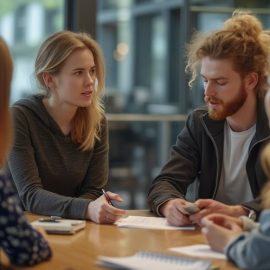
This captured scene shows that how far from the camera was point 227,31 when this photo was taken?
9.75 ft

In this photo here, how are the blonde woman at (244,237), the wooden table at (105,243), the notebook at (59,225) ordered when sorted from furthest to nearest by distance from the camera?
the notebook at (59,225) < the wooden table at (105,243) < the blonde woman at (244,237)

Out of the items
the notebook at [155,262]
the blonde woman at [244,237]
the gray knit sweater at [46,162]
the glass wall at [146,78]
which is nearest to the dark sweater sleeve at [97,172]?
the gray knit sweater at [46,162]

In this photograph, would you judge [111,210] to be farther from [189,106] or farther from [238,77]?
[189,106]

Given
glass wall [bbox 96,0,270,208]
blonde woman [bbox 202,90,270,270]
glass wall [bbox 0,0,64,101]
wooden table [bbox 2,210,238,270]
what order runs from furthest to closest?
1. glass wall [bbox 0,0,64,101]
2. glass wall [bbox 96,0,270,208]
3. wooden table [bbox 2,210,238,270]
4. blonde woman [bbox 202,90,270,270]

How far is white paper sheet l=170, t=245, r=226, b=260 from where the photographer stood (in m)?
2.08

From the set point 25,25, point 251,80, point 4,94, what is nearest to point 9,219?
point 4,94

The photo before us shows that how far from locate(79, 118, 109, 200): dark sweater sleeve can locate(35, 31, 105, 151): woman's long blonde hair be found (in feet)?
0.15

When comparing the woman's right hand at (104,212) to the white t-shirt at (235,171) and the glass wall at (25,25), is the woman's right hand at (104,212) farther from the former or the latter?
the glass wall at (25,25)

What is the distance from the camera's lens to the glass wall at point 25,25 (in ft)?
22.4

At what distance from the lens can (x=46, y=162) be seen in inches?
116

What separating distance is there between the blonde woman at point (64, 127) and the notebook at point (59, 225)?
393 millimetres

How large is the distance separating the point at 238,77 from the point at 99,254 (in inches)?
46.1

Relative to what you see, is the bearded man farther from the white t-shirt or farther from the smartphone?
the smartphone

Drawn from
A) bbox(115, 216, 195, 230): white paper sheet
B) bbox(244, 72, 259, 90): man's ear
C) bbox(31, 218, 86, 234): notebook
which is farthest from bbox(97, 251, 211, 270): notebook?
bbox(244, 72, 259, 90): man's ear
